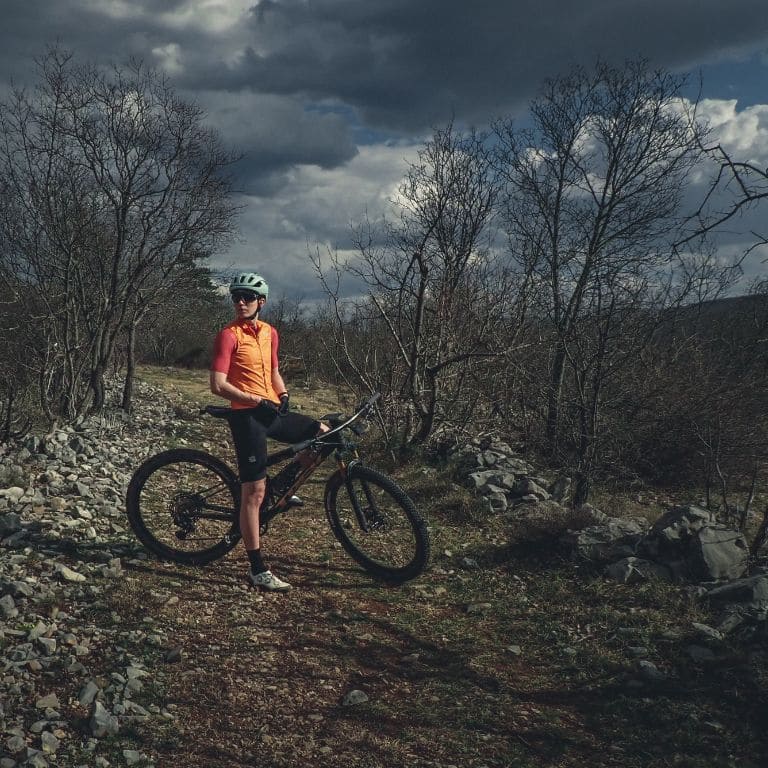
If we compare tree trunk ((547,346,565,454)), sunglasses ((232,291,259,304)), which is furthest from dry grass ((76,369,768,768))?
tree trunk ((547,346,565,454))

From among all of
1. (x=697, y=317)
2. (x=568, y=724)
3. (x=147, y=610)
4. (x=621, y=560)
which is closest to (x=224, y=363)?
(x=147, y=610)

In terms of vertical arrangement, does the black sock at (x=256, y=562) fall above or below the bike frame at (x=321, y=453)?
below

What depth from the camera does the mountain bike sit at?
18.0 ft

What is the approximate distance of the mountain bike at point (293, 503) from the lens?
548cm

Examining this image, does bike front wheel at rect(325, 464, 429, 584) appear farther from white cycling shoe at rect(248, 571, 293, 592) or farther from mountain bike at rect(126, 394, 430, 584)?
white cycling shoe at rect(248, 571, 293, 592)

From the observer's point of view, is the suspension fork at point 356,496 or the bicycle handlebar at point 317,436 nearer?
the bicycle handlebar at point 317,436

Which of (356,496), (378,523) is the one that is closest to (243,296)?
(356,496)

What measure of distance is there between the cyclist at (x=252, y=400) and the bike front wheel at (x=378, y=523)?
60 cm

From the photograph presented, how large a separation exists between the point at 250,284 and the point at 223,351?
0.60m

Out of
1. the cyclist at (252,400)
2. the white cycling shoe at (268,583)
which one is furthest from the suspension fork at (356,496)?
the white cycling shoe at (268,583)

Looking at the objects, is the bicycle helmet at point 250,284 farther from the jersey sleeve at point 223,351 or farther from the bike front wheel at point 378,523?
the bike front wheel at point 378,523

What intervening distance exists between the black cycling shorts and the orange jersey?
115 millimetres

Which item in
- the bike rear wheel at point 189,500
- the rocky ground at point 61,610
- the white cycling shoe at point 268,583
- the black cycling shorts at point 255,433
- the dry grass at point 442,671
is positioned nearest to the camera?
the rocky ground at point 61,610

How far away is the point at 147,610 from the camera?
15.6 feet
